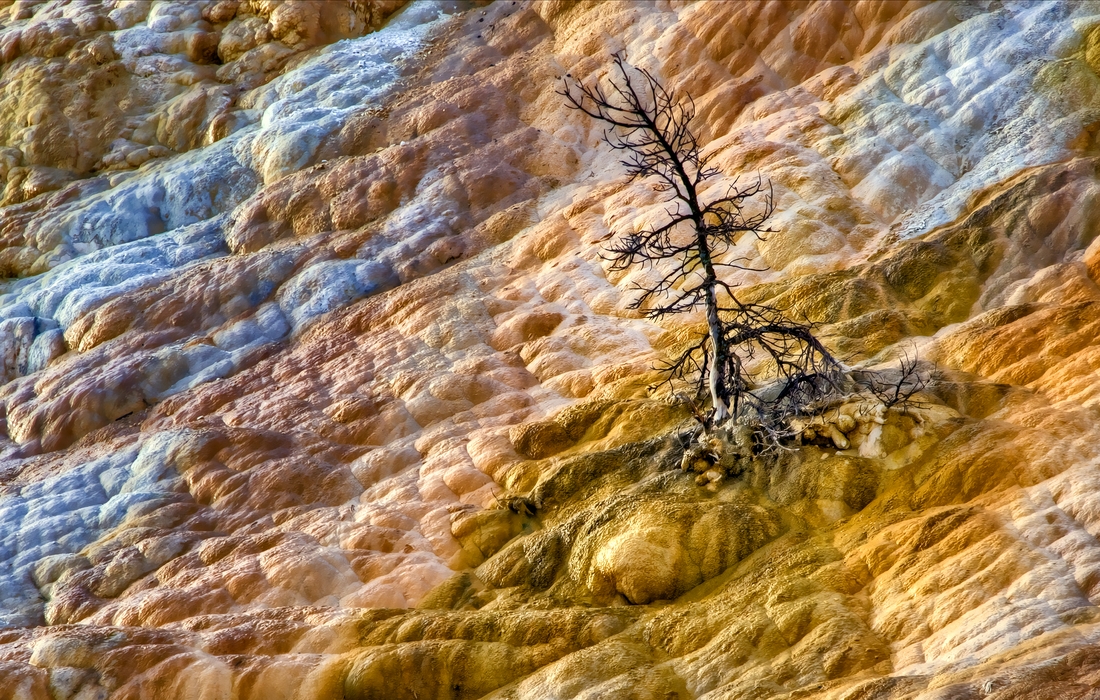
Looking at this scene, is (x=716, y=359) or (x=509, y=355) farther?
(x=509, y=355)

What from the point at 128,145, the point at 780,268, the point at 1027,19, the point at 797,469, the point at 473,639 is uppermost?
the point at 128,145

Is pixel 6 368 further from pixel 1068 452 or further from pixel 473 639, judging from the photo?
pixel 1068 452

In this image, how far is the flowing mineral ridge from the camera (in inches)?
374

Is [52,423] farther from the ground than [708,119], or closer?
closer

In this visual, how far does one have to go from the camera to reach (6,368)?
60.3 feet

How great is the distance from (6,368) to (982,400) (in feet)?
51.6

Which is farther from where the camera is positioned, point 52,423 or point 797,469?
point 52,423

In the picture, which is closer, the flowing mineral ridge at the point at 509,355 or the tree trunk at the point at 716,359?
the flowing mineral ridge at the point at 509,355

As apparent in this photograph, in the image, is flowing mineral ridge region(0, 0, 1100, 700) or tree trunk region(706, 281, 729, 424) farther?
tree trunk region(706, 281, 729, 424)

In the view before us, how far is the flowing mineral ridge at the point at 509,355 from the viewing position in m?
9.50

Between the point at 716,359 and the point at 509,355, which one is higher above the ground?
the point at 509,355

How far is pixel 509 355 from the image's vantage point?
1509 centimetres

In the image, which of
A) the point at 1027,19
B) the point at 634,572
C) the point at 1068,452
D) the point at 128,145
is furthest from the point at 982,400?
the point at 128,145

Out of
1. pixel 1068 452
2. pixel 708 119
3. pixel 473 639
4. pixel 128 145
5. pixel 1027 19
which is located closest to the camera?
pixel 1068 452
